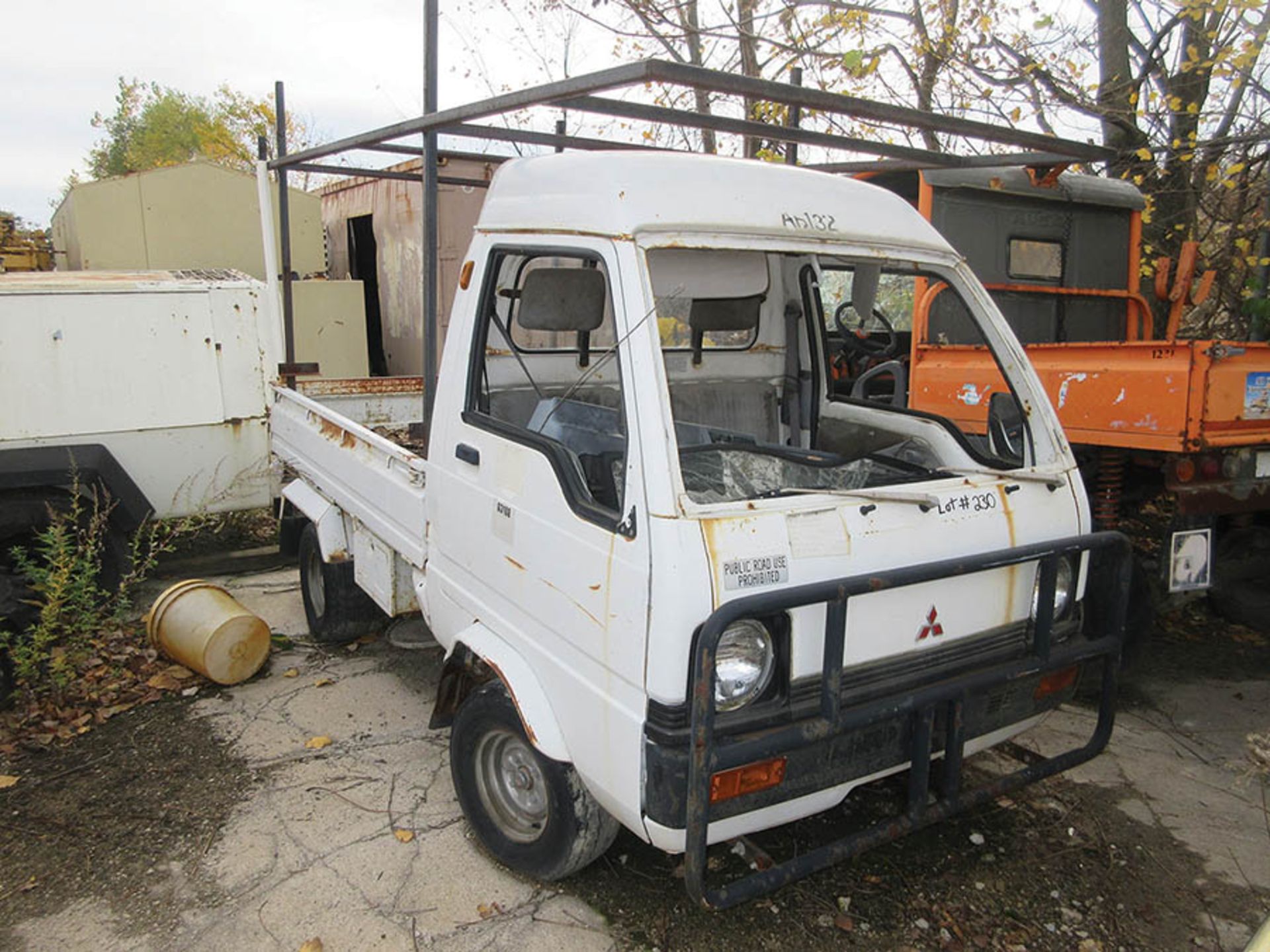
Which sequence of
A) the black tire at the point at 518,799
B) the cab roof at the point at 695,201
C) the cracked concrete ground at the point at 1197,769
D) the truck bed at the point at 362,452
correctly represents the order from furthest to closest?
the truck bed at the point at 362,452
the cracked concrete ground at the point at 1197,769
the black tire at the point at 518,799
the cab roof at the point at 695,201

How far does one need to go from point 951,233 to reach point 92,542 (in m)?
5.14

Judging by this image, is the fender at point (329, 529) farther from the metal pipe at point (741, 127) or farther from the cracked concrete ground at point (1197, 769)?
the cracked concrete ground at point (1197, 769)

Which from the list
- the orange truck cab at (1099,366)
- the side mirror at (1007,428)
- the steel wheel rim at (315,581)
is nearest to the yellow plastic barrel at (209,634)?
the steel wheel rim at (315,581)

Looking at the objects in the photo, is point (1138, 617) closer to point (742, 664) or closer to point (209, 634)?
point (742, 664)

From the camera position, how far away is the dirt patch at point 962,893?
2.70 meters

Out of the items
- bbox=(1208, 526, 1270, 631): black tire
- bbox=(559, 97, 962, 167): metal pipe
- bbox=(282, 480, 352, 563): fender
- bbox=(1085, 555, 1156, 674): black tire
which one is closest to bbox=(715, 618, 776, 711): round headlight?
bbox=(559, 97, 962, 167): metal pipe

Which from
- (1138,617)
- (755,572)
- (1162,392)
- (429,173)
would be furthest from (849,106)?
(1138,617)

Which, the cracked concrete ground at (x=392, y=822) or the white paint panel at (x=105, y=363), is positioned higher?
the white paint panel at (x=105, y=363)

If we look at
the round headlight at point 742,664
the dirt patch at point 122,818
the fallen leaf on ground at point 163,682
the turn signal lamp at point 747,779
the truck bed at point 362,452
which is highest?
the truck bed at point 362,452

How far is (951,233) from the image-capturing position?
553 cm

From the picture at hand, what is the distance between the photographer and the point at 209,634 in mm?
4328

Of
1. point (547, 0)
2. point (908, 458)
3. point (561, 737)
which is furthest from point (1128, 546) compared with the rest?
point (547, 0)

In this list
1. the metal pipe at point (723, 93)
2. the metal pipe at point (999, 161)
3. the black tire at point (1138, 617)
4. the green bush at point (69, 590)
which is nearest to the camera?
the metal pipe at point (723, 93)

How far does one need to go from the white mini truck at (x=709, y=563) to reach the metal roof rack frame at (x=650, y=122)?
0.23 meters
